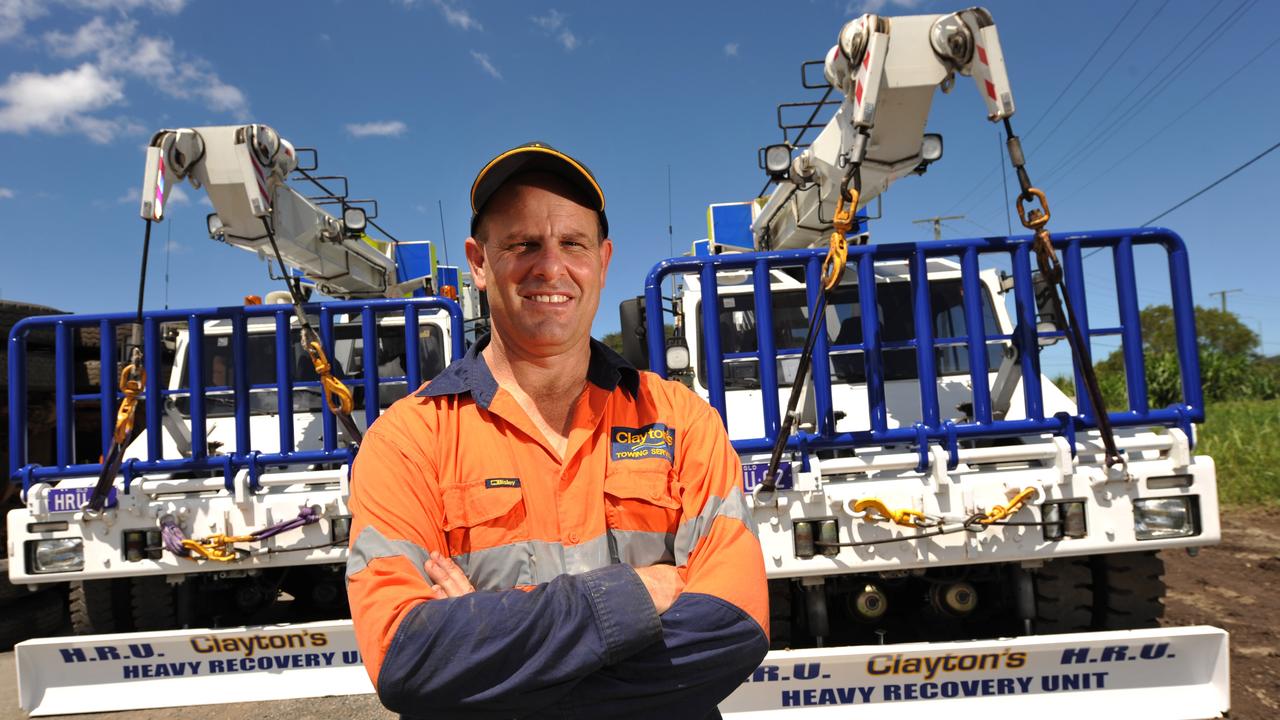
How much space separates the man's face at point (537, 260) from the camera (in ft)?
5.61

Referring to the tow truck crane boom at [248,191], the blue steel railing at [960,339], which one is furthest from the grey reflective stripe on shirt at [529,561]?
the tow truck crane boom at [248,191]

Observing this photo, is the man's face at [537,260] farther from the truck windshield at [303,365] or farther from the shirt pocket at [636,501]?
the truck windshield at [303,365]

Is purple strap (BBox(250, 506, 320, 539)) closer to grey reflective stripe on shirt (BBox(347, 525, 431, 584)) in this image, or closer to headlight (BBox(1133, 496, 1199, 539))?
grey reflective stripe on shirt (BBox(347, 525, 431, 584))

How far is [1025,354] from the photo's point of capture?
11.1ft

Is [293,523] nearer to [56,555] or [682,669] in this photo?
[56,555]

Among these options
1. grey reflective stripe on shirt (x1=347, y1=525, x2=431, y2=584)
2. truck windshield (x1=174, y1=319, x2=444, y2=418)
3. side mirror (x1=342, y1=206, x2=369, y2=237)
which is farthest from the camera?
side mirror (x1=342, y1=206, x2=369, y2=237)

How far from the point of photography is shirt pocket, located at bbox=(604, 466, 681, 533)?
5.53 feet

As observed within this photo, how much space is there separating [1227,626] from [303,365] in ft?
21.7

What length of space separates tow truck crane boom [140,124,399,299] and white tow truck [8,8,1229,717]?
0.02 meters

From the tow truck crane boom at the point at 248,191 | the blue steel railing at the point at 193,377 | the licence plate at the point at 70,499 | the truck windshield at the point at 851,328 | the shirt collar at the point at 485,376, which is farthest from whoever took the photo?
the truck windshield at the point at 851,328

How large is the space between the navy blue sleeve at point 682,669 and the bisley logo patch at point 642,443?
0.35 metres

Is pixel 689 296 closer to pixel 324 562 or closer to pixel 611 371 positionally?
pixel 324 562

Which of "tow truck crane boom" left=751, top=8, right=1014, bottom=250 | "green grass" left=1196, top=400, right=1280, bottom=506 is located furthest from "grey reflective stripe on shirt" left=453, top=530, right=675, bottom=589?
"green grass" left=1196, top=400, right=1280, bottom=506

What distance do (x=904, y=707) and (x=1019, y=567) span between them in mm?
871
